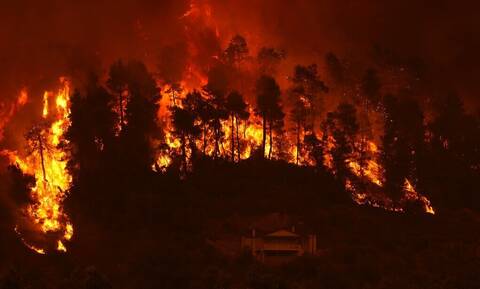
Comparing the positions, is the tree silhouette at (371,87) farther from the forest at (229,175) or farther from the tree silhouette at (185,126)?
the tree silhouette at (185,126)

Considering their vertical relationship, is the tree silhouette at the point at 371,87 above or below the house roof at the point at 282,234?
above

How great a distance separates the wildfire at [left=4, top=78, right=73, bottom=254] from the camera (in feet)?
211

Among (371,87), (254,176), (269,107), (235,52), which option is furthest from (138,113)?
(371,87)

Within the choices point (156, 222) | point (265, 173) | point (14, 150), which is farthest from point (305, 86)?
point (14, 150)

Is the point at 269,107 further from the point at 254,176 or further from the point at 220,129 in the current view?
the point at 254,176

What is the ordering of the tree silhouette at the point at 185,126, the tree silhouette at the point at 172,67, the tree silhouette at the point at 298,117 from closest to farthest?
1. the tree silhouette at the point at 185,126
2. the tree silhouette at the point at 298,117
3. the tree silhouette at the point at 172,67

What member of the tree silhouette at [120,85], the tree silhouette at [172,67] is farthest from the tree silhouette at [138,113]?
the tree silhouette at [172,67]

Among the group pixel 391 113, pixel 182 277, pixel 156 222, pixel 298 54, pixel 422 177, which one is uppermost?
pixel 298 54

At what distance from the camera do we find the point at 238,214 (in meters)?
65.6

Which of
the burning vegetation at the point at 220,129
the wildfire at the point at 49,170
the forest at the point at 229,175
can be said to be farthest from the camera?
the burning vegetation at the point at 220,129

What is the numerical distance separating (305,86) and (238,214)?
17898 millimetres

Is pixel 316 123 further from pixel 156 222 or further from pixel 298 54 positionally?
pixel 156 222

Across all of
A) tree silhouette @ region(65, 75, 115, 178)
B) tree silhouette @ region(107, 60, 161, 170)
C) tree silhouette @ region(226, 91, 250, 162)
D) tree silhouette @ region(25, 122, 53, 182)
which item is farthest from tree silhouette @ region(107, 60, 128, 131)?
tree silhouette @ region(226, 91, 250, 162)

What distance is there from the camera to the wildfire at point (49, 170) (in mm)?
64438
